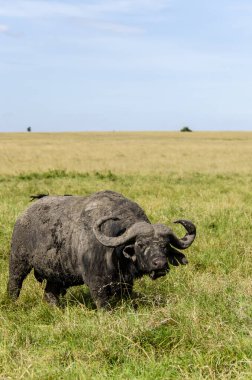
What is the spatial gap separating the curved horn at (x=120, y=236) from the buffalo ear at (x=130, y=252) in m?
0.11

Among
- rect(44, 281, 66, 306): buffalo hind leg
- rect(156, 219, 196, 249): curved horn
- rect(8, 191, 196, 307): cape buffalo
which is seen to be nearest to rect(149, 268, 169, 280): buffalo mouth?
rect(8, 191, 196, 307): cape buffalo

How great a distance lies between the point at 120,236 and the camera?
243 inches

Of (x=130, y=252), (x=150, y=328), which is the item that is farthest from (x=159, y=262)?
(x=150, y=328)

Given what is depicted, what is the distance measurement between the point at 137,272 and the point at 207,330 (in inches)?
47.1

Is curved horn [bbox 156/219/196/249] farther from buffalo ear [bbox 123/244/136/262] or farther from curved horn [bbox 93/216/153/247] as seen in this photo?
buffalo ear [bbox 123/244/136/262]

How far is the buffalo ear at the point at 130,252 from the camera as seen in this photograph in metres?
6.16

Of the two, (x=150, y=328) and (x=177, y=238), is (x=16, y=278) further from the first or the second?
(x=150, y=328)

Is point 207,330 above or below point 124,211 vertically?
below

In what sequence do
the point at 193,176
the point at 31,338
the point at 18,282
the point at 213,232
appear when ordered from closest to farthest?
the point at 31,338 → the point at 18,282 → the point at 213,232 → the point at 193,176

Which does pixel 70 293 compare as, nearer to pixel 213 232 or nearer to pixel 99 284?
pixel 99 284

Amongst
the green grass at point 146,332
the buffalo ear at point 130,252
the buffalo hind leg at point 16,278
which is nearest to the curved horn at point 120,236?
the buffalo ear at point 130,252

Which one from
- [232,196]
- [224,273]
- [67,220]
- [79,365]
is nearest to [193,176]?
[232,196]

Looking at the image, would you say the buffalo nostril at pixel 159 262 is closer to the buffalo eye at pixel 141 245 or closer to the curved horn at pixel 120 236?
the buffalo eye at pixel 141 245

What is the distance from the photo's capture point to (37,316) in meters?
6.74
